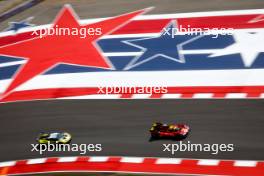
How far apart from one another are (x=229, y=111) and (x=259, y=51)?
312 cm

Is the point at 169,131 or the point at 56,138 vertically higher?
the point at 169,131

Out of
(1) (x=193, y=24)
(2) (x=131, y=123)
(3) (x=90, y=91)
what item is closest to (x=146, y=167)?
(2) (x=131, y=123)

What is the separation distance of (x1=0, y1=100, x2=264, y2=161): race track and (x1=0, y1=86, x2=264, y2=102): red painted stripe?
364 mm

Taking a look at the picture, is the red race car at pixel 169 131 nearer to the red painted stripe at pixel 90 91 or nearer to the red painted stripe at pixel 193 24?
the red painted stripe at pixel 90 91

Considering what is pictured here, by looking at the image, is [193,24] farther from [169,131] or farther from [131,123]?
[169,131]

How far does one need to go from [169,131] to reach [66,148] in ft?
10.5

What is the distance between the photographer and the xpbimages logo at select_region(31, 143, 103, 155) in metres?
14.1

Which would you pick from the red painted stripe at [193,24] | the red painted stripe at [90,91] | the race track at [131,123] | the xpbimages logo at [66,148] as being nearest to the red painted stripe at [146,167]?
the race track at [131,123]

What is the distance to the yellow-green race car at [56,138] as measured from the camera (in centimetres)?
1438

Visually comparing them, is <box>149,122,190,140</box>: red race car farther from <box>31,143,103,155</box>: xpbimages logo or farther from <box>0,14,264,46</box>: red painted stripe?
<box>0,14,264,46</box>: red painted stripe

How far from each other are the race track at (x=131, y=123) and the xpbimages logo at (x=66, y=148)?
0.51 feet

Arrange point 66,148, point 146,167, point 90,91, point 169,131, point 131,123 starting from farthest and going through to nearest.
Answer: point 90,91
point 131,123
point 66,148
point 169,131
point 146,167

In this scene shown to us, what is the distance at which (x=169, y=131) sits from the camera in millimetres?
13812

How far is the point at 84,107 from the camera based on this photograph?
15.5 metres
